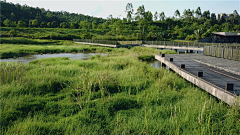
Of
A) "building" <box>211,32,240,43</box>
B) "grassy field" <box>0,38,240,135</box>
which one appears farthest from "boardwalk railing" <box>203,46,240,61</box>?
"building" <box>211,32,240,43</box>

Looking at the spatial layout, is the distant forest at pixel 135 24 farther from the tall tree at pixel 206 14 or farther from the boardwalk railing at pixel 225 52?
the boardwalk railing at pixel 225 52

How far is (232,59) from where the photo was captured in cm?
1348

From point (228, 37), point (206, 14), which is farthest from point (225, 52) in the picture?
point (206, 14)

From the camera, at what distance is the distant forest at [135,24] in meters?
59.9

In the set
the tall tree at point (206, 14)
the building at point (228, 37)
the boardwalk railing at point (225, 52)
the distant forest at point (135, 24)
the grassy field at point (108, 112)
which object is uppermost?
the tall tree at point (206, 14)

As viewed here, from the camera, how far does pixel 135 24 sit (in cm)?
9962

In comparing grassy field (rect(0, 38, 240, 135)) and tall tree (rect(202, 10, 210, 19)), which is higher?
tall tree (rect(202, 10, 210, 19))

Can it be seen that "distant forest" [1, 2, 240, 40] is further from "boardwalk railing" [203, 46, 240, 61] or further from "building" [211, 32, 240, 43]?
"boardwalk railing" [203, 46, 240, 61]

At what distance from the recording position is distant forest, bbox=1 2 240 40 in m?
59.9

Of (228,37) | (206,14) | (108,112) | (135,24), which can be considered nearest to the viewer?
(108,112)

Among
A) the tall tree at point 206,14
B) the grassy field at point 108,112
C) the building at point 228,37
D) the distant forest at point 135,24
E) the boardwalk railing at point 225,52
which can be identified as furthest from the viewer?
the tall tree at point 206,14

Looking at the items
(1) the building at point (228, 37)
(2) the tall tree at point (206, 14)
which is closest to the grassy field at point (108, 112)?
(1) the building at point (228, 37)

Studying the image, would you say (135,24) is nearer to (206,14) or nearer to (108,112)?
(206,14)

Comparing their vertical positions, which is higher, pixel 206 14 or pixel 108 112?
pixel 206 14
